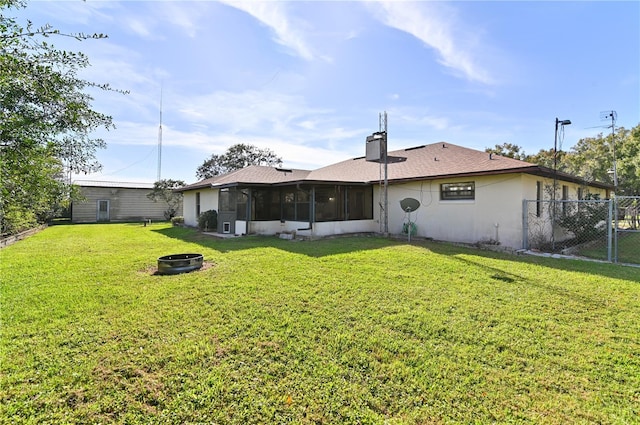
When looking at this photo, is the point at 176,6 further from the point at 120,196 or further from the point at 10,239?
the point at 120,196

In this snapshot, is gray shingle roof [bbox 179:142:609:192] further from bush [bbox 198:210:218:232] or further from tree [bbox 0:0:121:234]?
tree [bbox 0:0:121:234]

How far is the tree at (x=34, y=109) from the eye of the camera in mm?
2314

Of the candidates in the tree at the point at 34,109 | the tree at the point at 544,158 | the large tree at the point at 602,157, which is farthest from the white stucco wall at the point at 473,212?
the tree at the point at 544,158

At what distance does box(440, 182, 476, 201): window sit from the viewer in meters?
9.87

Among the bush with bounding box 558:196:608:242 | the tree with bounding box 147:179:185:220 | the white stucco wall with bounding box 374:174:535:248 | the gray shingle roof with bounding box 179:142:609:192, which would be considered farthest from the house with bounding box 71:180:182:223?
the bush with bounding box 558:196:608:242

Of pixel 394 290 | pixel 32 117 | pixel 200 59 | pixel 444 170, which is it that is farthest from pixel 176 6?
pixel 444 170

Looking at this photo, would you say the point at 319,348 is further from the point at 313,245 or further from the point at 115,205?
the point at 115,205

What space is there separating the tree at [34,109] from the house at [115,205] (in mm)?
21758

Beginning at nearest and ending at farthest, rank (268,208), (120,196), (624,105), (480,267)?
(480,267) → (268,208) → (624,105) → (120,196)

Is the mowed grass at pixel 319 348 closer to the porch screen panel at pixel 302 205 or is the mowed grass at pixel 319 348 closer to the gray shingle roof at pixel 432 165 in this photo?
the gray shingle roof at pixel 432 165

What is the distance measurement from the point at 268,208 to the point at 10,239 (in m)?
8.96

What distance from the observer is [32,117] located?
259 centimetres

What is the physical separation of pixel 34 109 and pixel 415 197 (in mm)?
10674

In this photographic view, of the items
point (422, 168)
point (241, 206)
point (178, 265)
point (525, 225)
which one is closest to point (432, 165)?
point (422, 168)
